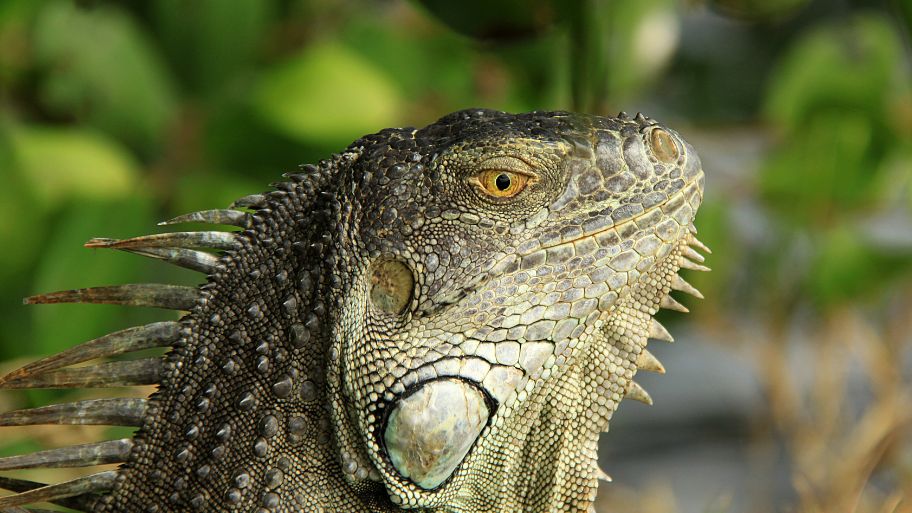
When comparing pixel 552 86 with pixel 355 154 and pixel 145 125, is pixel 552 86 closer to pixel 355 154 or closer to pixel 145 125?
pixel 145 125

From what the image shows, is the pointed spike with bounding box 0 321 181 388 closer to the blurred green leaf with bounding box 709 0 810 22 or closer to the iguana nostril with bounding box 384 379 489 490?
the iguana nostril with bounding box 384 379 489 490

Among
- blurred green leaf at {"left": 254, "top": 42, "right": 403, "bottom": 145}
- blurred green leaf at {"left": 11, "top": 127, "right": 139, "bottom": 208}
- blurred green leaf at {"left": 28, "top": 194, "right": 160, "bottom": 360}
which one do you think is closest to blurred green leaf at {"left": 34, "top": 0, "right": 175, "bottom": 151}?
blurred green leaf at {"left": 11, "top": 127, "right": 139, "bottom": 208}

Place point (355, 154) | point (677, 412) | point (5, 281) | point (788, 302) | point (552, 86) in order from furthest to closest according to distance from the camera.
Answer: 1. point (677, 412)
2. point (788, 302)
3. point (552, 86)
4. point (5, 281)
5. point (355, 154)

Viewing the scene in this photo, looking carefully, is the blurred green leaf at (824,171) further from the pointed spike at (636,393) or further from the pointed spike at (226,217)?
the pointed spike at (226,217)

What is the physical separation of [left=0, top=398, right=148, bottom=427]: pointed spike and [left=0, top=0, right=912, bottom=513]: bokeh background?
0.75 m

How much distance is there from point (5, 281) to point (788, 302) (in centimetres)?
230

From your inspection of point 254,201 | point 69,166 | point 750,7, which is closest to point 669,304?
point 254,201

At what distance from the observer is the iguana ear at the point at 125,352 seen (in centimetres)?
118

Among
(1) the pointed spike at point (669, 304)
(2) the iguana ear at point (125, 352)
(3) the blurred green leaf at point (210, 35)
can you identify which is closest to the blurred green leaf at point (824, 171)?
(3) the blurred green leaf at point (210, 35)

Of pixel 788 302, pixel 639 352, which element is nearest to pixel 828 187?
pixel 788 302

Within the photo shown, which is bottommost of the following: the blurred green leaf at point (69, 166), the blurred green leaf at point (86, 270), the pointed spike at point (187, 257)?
the pointed spike at point (187, 257)

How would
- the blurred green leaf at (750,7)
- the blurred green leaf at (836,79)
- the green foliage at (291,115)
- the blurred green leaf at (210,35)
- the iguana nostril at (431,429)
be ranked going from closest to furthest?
the iguana nostril at (431,429), the blurred green leaf at (750,7), the green foliage at (291,115), the blurred green leaf at (210,35), the blurred green leaf at (836,79)

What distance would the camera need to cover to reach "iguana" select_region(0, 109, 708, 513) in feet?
3.63

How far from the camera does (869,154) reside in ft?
9.27
